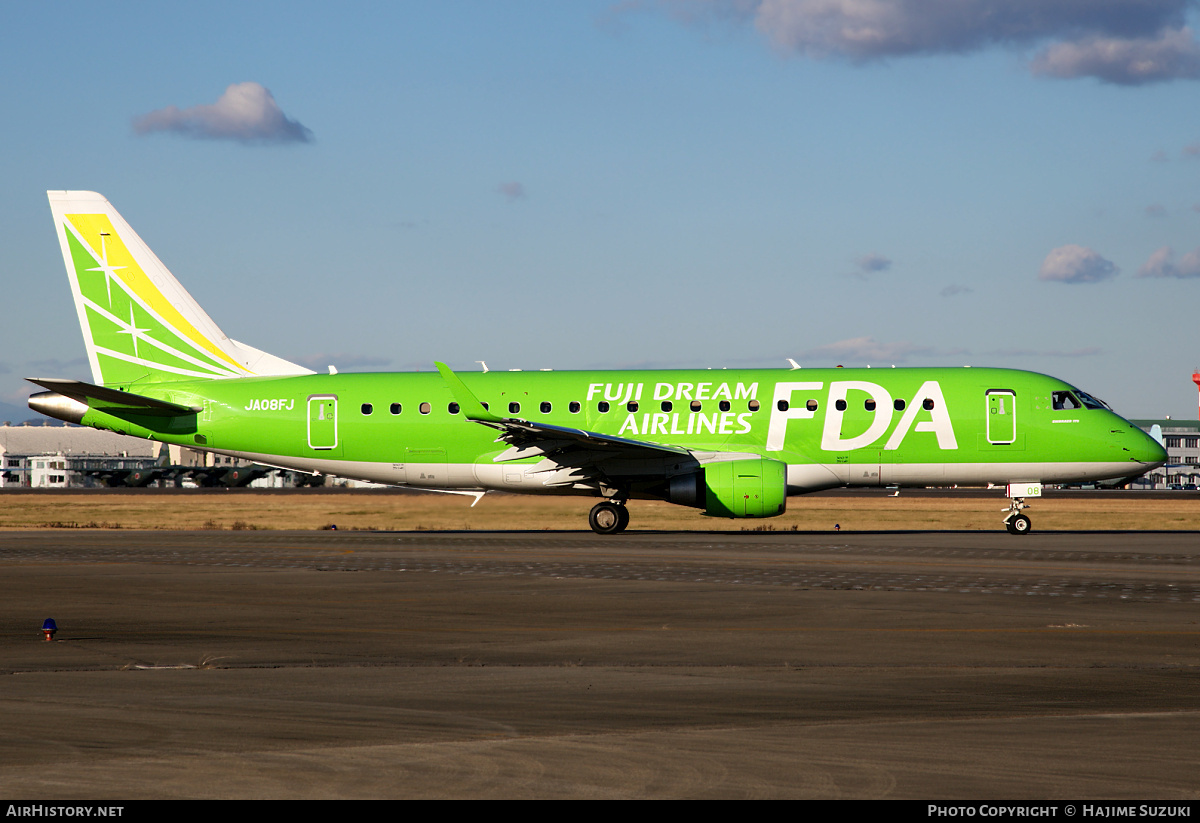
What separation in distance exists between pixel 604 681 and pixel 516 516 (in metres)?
28.7

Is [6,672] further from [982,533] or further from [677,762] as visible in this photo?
[982,533]

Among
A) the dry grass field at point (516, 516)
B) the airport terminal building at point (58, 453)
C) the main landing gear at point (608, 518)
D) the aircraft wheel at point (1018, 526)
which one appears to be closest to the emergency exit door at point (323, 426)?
the dry grass field at point (516, 516)

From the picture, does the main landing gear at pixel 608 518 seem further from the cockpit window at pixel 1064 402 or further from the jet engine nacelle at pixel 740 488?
the cockpit window at pixel 1064 402

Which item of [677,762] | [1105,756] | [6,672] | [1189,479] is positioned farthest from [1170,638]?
[1189,479]

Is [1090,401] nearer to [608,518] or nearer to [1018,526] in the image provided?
[1018,526]

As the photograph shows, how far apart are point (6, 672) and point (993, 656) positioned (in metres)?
9.78

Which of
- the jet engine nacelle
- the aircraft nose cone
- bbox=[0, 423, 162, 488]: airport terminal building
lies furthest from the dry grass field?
bbox=[0, 423, 162, 488]: airport terminal building

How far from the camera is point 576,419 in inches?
1371

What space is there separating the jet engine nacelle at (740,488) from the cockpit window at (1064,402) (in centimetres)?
810

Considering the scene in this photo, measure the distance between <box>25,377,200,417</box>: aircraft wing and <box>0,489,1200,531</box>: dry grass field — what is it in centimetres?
642

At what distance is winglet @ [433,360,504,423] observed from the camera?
31455 mm

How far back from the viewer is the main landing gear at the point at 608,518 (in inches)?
1358

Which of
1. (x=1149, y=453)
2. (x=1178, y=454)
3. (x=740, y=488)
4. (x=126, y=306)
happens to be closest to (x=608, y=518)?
(x=740, y=488)

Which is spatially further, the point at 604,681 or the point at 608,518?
the point at 608,518
